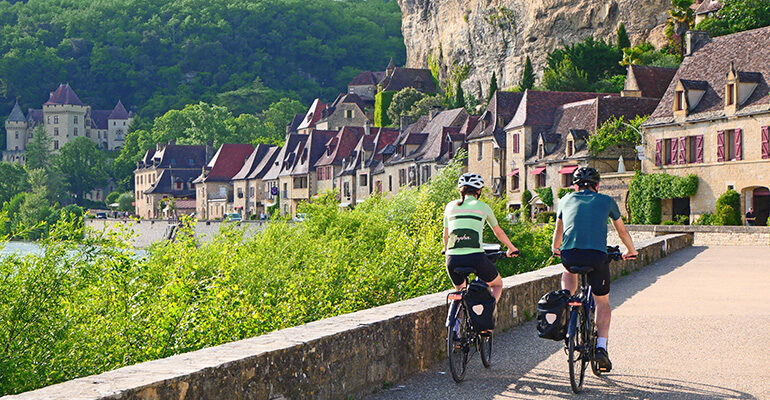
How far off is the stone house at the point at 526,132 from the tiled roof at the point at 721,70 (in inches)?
396

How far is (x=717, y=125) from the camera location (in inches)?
1887

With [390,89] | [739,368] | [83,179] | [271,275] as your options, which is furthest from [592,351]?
[83,179]

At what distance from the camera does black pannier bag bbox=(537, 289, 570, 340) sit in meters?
8.70

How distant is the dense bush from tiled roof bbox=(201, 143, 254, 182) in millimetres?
90176

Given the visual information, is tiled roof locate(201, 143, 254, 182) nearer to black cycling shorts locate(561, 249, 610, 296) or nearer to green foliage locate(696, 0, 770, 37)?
green foliage locate(696, 0, 770, 37)

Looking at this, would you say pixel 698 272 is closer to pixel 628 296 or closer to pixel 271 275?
pixel 628 296

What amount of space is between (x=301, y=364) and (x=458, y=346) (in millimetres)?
2131

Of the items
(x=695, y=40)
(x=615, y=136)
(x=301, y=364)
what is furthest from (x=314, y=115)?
(x=301, y=364)

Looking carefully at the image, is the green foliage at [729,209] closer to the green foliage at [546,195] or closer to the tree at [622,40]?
the green foliage at [546,195]

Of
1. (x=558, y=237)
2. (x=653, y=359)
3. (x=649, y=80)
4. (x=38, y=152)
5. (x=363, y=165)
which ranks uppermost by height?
(x=649, y=80)

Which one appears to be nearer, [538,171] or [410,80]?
[538,171]

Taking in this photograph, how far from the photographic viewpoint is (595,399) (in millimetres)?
8320

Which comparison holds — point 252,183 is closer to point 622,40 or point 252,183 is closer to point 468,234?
point 622,40

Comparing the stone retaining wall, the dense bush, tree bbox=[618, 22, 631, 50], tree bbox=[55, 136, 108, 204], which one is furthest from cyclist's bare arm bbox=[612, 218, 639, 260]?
tree bbox=[55, 136, 108, 204]
